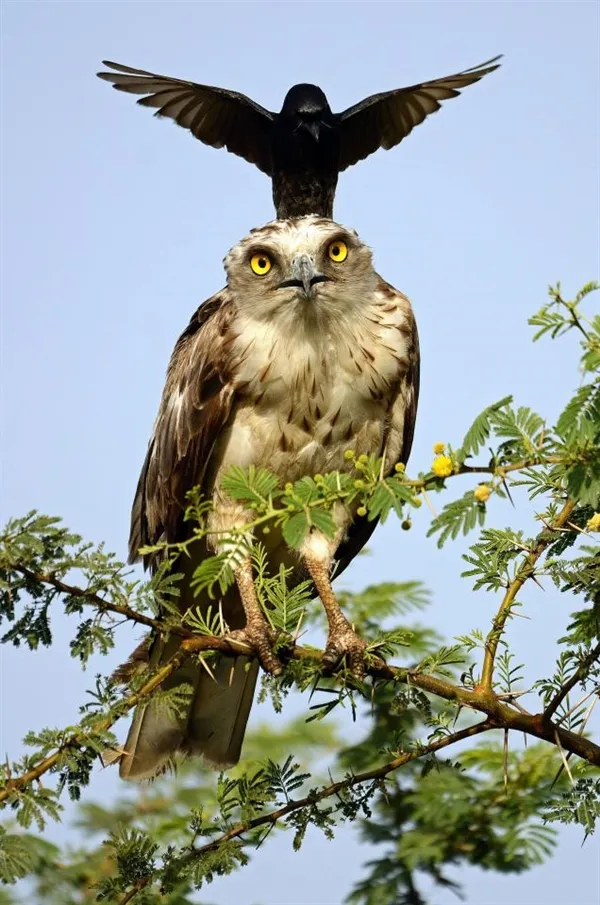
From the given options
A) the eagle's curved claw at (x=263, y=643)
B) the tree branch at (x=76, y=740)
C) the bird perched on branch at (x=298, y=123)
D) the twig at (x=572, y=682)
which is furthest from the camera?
the bird perched on branch at (x=298, y=123)

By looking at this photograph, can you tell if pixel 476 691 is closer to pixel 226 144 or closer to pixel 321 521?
pixel 321 521

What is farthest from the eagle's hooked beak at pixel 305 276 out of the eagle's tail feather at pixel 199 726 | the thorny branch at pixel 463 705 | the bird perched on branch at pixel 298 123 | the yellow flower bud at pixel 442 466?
the bird perched on branch at pixel 298 123

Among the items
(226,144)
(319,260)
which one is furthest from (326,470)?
(226,144)

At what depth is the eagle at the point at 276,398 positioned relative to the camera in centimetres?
582

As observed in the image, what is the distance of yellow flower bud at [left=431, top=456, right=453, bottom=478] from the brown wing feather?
8.78 feet

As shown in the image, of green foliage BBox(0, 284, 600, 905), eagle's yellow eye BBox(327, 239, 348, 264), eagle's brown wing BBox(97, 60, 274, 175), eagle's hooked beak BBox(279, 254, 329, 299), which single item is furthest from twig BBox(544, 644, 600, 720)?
eagle's brown wing BBox(97, 60, 274, 175)

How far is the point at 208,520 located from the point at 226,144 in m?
6.00

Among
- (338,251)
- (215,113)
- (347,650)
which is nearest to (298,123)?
(215,113)

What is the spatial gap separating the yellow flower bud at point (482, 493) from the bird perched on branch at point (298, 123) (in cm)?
702

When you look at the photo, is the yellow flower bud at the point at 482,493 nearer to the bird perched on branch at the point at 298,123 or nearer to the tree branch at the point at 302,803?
the tree branch at the point at 302,803

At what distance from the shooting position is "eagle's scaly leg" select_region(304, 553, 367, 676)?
512cm

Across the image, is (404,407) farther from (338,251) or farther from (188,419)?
(188,419)

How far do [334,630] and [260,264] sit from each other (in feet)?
5.98

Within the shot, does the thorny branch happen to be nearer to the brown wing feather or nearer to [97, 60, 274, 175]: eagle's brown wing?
the brown wing feather
